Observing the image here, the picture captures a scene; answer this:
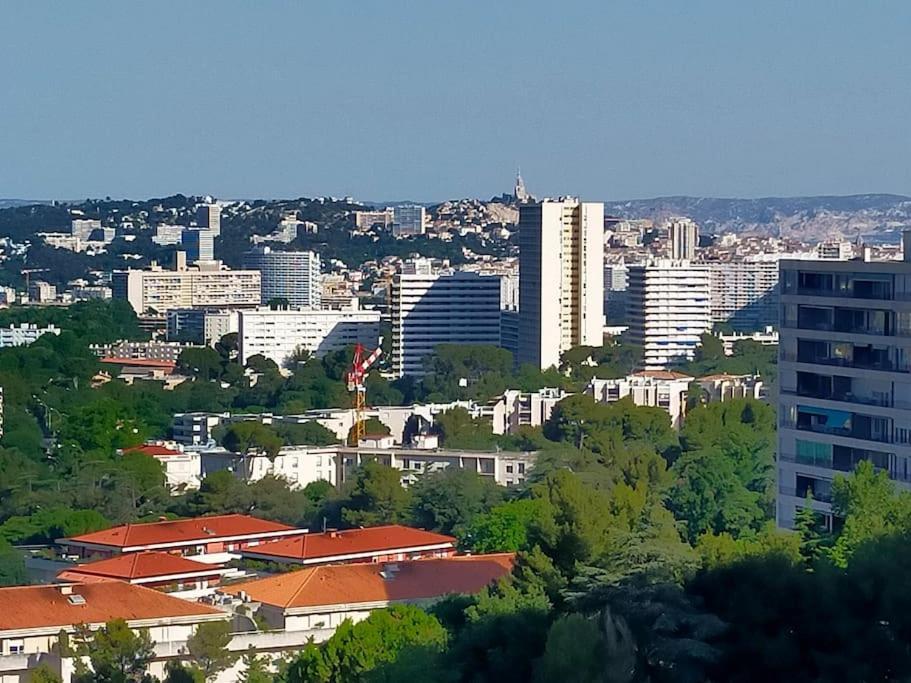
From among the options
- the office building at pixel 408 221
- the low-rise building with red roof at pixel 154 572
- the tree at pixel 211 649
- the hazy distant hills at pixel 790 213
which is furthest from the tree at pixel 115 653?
the office building at pixel 408 221

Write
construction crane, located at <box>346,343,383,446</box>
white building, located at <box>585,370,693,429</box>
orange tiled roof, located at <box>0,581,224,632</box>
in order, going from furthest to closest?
white building, located at <box>585,370,693,429</box> < construction crane, located at <box>346,343,383,446</box> < orange tiled roof, located at <box>0,581,224,632</box>

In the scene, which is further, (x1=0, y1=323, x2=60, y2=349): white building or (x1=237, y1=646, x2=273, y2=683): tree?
(x1=0, y1=323, x2=60, y2=349): white building

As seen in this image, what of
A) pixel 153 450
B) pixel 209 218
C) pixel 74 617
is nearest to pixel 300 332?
pixel 153 450

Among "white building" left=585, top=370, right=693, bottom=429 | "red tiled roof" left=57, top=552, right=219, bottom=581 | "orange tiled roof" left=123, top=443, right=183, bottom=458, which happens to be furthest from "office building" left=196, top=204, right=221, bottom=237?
"red tiled roof" left=57, top=552, right=219, bottom=581

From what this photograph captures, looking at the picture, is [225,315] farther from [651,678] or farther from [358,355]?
[651,678]

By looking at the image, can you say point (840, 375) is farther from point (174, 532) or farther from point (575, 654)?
point (174, 532)

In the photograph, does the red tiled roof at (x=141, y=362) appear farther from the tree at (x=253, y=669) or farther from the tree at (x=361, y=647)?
the tree at (x=361, y=647)

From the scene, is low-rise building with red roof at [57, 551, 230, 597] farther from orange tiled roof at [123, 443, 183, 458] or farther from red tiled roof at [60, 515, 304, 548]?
orange tiled roof at [123, 443, 183, 458]
